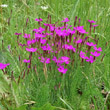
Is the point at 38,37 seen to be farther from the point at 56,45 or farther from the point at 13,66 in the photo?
the point at 13,66

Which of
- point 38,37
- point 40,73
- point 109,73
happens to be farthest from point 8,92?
point 109,73

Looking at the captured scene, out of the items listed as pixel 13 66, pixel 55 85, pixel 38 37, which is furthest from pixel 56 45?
pixel 13 66

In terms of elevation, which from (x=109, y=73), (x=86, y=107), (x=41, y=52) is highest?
(x=41, y=52)

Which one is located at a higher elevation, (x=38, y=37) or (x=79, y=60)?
(x=38, y=37)

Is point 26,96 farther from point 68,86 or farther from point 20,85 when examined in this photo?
point 68,86

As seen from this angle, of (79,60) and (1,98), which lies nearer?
(1,98)

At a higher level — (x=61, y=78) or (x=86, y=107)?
(x=61, y=78)

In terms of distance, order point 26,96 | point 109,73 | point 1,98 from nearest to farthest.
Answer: point 1,98 → point 26,96 → point 109,73

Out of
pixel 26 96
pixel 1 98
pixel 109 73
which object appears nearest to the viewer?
pixel 1 98

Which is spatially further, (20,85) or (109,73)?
(109,73)
